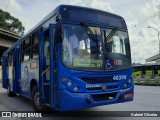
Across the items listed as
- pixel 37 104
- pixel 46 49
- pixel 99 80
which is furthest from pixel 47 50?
pixel 37 104

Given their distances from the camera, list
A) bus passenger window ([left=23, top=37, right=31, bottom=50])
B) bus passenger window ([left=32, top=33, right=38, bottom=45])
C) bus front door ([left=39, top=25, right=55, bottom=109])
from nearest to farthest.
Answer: bus front door ([left=39, top=25, right=55, bottom=109]) → bus passenger window ([left=32, top=33, right=38, bottom=45]) → bus passenger window ([left=23, top=37, right=31, bottom=50])

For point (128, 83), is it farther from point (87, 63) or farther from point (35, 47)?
point (35, 47)

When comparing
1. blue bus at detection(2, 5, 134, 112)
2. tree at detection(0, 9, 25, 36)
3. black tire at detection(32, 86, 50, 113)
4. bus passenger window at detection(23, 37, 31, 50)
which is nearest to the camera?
blue bus at detection(2, 5, 134, 112)

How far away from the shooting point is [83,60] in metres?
7.69

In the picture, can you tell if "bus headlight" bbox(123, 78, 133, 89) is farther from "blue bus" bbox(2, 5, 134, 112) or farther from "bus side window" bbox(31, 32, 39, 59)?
"bus side window" bbox(31, 32, 39, 59)

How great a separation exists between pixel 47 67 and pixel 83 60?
4.28ft

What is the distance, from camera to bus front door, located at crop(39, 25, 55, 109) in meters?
7.85

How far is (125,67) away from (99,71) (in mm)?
1019

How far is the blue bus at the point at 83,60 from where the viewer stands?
7492mm

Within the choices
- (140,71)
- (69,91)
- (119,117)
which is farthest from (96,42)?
(140,71)

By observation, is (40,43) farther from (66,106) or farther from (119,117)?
(119,117)

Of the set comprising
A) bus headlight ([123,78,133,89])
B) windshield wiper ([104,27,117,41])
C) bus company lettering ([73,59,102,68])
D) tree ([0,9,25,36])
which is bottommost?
bus headlight ([123,78,133,89])

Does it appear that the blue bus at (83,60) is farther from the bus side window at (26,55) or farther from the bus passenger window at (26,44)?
the bus passenger window at (26,44)

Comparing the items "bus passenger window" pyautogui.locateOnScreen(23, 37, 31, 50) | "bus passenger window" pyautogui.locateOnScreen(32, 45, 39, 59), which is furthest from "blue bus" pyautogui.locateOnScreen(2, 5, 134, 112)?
"bus passenger window" pyautogui.locateOnScreen(23, 37, 31, 50)
